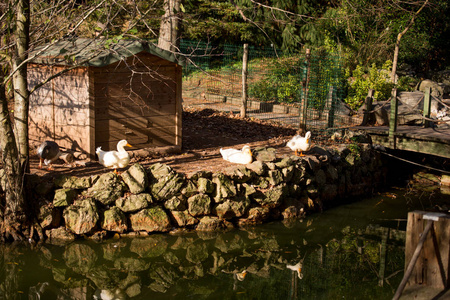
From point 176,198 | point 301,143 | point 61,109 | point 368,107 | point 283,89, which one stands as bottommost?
point 176,198

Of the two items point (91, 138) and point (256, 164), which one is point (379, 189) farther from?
point (91, 138)

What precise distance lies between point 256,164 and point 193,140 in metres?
2.66

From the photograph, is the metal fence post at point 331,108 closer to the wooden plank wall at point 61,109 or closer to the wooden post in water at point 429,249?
the wooden plank wall at point 61,109

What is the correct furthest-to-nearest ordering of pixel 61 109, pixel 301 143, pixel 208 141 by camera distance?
1. pixel 208 141
2. pixel 301 143
3. pixel 61 109

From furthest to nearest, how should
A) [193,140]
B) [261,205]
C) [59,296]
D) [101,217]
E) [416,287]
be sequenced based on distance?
[193,140]
[261,205]
[101,217]
[59,296]
[416,287]

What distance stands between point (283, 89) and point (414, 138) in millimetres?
5175

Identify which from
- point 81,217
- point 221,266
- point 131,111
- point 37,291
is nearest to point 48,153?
point 81,217

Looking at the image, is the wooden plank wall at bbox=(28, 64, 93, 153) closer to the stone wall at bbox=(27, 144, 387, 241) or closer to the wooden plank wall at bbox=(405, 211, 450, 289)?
the stone wall at bbox=(27, 144, 387, 241)

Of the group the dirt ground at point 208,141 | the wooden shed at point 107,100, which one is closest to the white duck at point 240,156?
the dirt ground at point 208,141

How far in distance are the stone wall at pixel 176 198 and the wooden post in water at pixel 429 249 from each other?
196 inches

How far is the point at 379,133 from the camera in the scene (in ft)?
40.4

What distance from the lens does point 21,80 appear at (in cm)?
828

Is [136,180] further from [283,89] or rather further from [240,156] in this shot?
[283,89]

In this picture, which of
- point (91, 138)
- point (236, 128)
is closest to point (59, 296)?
point (91, 138)
